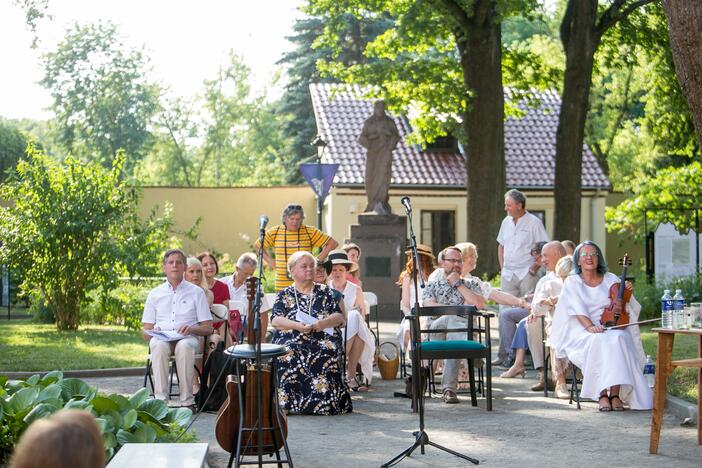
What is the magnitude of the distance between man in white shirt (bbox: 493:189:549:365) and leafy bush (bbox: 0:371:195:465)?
7601 millimetres

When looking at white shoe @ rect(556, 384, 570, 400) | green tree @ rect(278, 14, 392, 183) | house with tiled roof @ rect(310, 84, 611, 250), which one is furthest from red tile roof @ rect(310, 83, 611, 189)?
white shoe @ rect(556, 384, 570, 400)

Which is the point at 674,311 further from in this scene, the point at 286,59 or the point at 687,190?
the point at 286,59

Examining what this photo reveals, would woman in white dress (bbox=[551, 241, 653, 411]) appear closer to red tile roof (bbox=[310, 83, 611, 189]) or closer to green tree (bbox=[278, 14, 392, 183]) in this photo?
red tile roof (bbox=[310, 83, 611, 189])

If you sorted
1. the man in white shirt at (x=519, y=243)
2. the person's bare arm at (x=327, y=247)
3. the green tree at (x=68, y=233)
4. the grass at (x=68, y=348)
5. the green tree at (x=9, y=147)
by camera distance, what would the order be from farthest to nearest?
the green tree at (x=9, y=147) → the green tree at (x=68, y=233) → the man in white shirt at (x=519, y=243) → the grass at (x=68, y=348) → the person's bare arm at (x=327, y=247)

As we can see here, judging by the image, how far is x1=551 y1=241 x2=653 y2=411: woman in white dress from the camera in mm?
11375

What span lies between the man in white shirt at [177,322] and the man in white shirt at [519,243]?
16.5ft

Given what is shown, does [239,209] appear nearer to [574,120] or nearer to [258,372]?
[574,120]

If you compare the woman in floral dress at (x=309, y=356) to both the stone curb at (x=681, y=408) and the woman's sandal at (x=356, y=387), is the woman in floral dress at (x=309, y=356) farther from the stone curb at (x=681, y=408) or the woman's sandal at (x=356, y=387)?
the stone curb at (x=681, y=408)

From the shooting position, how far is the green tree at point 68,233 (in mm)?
20359

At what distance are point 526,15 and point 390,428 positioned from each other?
58.6 feet

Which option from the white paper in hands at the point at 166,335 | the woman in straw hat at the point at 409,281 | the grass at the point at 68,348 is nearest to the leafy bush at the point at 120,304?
the grass at the point at 68,348

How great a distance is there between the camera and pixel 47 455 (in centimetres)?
302

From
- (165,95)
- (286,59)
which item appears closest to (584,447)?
(286,59)

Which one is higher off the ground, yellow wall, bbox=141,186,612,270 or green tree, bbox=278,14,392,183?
green tree, bbox=278,14,392,183
